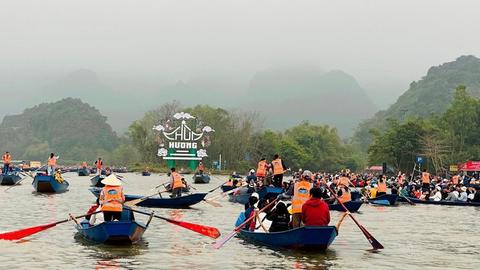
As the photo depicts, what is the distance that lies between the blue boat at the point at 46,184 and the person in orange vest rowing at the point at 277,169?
16541mm

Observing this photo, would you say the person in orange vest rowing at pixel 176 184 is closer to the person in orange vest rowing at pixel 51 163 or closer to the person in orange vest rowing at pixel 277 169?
the person in orange vest rowing at pixel 277 169

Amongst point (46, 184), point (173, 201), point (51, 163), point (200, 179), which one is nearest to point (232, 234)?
point (173, 201)

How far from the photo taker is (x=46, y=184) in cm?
4353

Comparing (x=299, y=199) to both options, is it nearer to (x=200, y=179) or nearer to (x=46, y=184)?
(x=46, y=184)

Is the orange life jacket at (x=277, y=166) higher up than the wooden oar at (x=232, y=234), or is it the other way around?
the orange life jacket at (x=277, y=166)

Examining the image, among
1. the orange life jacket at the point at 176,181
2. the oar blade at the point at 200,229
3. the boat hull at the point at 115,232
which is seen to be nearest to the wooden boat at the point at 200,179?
the orange life jacket at the point at 176,181

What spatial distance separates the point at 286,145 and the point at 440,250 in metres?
120

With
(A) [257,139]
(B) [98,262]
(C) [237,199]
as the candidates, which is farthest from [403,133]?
(B) [98,262]

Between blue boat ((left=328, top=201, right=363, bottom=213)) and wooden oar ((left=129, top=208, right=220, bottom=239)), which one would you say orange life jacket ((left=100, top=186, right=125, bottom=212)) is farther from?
blue boat ((left=328, top=201, right=363, bottom=213))

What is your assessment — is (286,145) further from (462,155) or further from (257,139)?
(462,155)

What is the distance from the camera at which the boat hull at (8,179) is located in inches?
2083

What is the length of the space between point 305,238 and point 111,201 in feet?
16.9

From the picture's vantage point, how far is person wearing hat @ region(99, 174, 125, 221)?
18109 millimetres

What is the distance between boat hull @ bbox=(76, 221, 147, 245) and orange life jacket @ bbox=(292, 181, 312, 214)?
4.10 m
